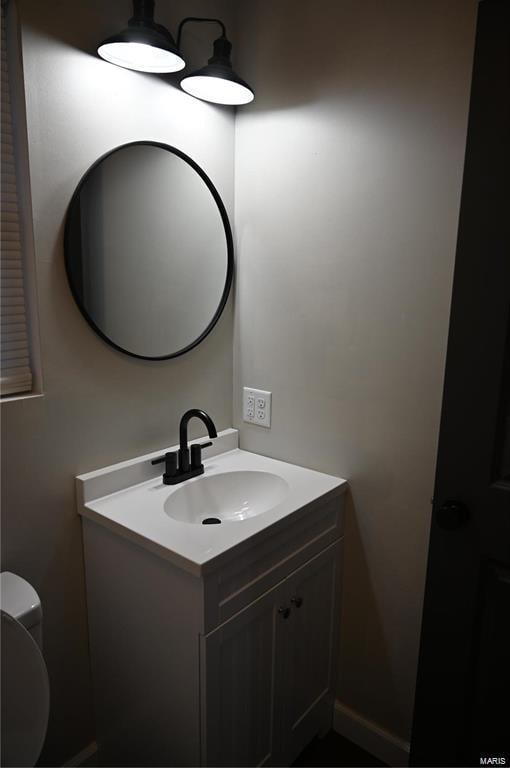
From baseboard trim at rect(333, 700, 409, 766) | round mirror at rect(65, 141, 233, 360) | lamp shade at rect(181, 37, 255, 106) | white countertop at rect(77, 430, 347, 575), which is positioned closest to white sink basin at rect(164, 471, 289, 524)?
white countertop at rect(77, 430, 347, 575)

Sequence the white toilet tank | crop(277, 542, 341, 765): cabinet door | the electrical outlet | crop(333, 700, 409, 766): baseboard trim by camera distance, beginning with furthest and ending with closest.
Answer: the electrical outlet < crop(333, 700, 409, 766): baseboard trim < crop(277, 542, 341, 765): cabinet door < the white toilet tank

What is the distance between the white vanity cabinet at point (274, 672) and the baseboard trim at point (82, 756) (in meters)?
0.52

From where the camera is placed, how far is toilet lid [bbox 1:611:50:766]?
1.08 m

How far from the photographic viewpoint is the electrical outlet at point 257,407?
1790mm

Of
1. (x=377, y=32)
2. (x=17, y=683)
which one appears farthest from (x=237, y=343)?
(x=17, y=683)

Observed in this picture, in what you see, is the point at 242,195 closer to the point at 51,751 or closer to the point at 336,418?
the point at 336,418

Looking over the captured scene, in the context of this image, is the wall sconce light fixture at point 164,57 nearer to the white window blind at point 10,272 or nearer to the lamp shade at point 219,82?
the lamp shade at point 219,82

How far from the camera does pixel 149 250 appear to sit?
1539mm

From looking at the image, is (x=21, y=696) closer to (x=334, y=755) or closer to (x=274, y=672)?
(x=274, y=672)

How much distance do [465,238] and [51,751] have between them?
184cm

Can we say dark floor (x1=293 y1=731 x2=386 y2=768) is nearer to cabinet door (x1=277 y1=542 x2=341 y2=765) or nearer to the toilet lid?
cabinet door (x1=277 y1=542 x2=341 y2=765)

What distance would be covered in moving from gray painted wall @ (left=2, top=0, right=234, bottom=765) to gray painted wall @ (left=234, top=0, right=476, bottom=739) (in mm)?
293

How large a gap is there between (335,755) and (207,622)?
0.90 metres

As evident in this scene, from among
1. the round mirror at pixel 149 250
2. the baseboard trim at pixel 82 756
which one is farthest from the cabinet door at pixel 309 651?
the round mirror at pixel 149 250
